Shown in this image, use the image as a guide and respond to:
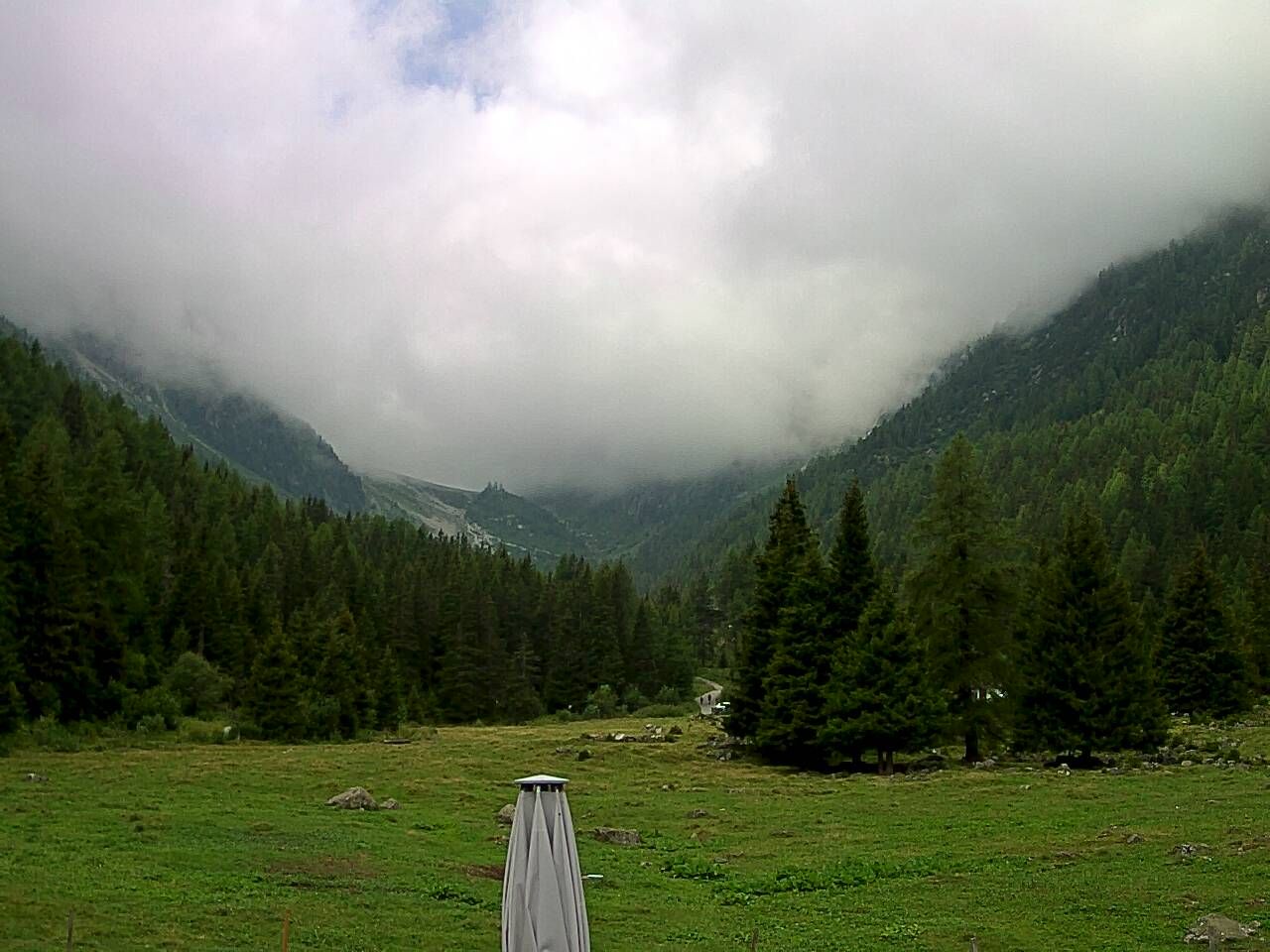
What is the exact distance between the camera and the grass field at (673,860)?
18128mm

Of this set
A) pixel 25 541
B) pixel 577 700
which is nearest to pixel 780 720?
pixel 25 541

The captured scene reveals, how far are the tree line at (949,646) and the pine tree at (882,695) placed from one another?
0.22 ft

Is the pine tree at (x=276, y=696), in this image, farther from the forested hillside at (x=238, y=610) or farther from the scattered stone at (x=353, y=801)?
the scattered stone at (x=353, y=801)

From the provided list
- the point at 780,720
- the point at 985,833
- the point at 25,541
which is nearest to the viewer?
the point at 985,833

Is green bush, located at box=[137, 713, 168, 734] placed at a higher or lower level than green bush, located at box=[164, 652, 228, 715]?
lower

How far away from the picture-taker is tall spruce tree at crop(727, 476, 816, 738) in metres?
52.6

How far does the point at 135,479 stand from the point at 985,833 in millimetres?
116875

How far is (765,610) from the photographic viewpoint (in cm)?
5403

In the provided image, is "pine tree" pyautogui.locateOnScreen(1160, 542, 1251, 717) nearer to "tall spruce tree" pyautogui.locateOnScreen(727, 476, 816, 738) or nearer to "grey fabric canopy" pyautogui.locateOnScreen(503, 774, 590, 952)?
"tall spruce tree" pyautogui.locateOnScreen(727, 476, 816, 738)

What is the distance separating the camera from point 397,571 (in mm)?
125438

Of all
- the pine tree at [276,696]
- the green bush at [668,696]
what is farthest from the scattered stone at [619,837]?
the green bush at [668,696]

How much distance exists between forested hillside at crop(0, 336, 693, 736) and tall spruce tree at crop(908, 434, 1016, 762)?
39.2 meters

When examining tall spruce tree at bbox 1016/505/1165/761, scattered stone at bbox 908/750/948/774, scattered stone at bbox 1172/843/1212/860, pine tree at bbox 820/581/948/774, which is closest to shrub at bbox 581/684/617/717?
scattered stone at bbox 908/750/948/774

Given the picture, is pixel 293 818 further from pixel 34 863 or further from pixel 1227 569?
pixel 1227 569
